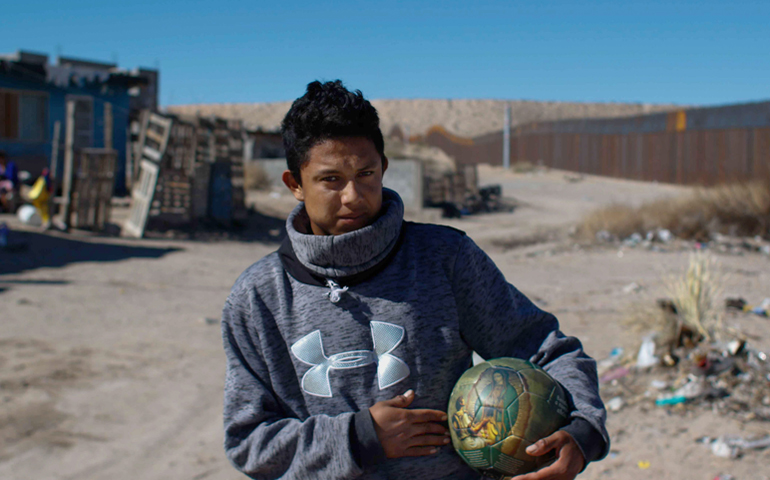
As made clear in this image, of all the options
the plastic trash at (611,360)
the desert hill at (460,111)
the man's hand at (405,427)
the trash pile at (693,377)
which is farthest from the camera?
the desert hill at (460,111)

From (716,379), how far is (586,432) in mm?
3547

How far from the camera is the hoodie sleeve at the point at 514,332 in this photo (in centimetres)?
167

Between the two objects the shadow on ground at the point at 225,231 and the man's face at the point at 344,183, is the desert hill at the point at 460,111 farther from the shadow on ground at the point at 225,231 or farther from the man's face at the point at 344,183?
the man's face at the point at 344,183

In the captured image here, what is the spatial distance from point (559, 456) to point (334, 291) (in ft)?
2.21

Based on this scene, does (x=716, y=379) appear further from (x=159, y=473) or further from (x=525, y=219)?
(x=525, y=219)

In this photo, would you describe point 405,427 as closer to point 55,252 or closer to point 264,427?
point 264,427

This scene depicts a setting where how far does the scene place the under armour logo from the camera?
1611mm

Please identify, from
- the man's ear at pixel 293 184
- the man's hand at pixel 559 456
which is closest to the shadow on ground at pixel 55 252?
the man's ear at pixel 293 184

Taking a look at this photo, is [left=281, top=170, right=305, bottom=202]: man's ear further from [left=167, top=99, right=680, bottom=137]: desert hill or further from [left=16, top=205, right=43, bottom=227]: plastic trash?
[left=167, top=99, right=680, bottom=137]: desert hill

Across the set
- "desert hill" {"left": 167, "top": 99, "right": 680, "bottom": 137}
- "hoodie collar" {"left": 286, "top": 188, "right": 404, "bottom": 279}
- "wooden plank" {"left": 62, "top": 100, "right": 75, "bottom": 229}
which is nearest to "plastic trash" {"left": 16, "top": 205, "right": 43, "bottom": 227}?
"wooden plank" {"left": 62, "top": 100, "right": 75, "bottom": 229}

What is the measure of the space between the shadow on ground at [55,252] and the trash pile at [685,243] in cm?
853

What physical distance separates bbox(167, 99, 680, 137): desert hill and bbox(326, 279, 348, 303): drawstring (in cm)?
8941

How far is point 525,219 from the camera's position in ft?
63.4

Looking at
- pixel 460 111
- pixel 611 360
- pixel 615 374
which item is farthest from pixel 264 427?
pixel 460 111
